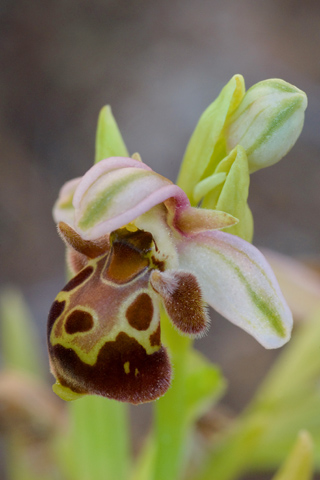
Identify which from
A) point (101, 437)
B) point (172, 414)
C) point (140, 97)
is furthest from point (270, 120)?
point (140, 97)

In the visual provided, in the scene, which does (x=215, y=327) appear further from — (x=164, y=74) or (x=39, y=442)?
(x=164, y=74)

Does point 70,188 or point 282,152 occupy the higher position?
point 282,152

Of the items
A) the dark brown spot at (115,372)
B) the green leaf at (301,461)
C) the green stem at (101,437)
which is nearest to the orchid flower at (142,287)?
the dark brown spot at (115,372)

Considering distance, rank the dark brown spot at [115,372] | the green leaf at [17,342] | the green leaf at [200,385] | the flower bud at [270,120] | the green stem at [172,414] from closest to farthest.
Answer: the dark brown spot at [115,372] → the flower bud at [270,120] → the green stem at [172,414] → the green leaf at [200,385] → the green leaf at [17,342]

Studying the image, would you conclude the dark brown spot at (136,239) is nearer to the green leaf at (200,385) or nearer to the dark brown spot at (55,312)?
the dark brown spot at (55,312)

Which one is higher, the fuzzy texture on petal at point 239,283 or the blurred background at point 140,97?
the fuzzy texture on petal at point 239,283

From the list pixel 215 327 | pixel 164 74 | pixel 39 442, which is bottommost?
pixel 215 327

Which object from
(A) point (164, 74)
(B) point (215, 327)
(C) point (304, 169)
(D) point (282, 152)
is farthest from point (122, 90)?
(D) point (282, 152)
